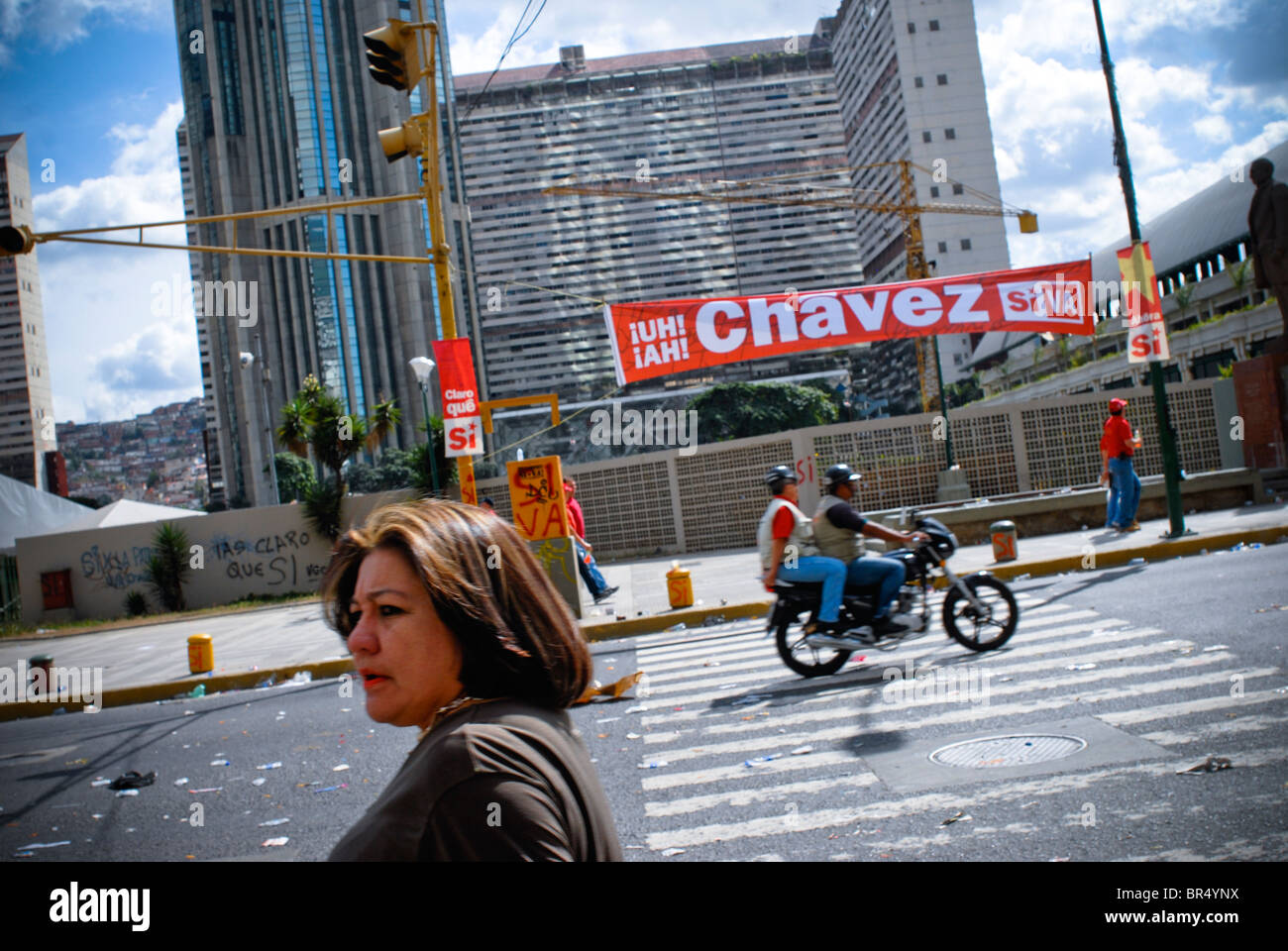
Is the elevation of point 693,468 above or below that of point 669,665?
above

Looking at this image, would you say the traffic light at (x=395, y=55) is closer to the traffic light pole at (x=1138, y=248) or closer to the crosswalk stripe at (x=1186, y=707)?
the crosswalk stripe at (x=1186, y=707)

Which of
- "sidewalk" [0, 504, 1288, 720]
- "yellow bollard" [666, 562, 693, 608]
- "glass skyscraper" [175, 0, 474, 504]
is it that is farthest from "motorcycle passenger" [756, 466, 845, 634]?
"glass skyscraper" [175, 0, 474, 504]

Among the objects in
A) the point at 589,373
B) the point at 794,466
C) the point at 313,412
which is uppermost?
the point at 589,373

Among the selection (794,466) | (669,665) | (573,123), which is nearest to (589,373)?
(573,123)

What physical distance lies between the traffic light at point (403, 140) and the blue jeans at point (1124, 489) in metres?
11.1

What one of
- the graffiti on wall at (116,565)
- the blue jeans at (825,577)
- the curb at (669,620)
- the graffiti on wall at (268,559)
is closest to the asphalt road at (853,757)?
the blue jeans at (825,577)

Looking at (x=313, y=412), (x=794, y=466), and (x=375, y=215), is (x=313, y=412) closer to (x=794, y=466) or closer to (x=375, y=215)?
(x=794, y=466)

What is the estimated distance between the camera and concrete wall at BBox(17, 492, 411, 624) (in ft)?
96.2

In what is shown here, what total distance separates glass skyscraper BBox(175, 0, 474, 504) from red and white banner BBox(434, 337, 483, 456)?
89.5 m

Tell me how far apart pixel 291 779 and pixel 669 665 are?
390 cm

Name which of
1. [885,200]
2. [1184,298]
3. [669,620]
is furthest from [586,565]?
[885,200]

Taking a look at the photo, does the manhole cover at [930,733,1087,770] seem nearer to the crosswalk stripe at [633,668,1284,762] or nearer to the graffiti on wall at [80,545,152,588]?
the crosswalk stripe at [633,668,1284,762]

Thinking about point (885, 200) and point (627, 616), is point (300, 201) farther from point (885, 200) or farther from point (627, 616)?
point (627, 616)

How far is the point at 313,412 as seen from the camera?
105ft
